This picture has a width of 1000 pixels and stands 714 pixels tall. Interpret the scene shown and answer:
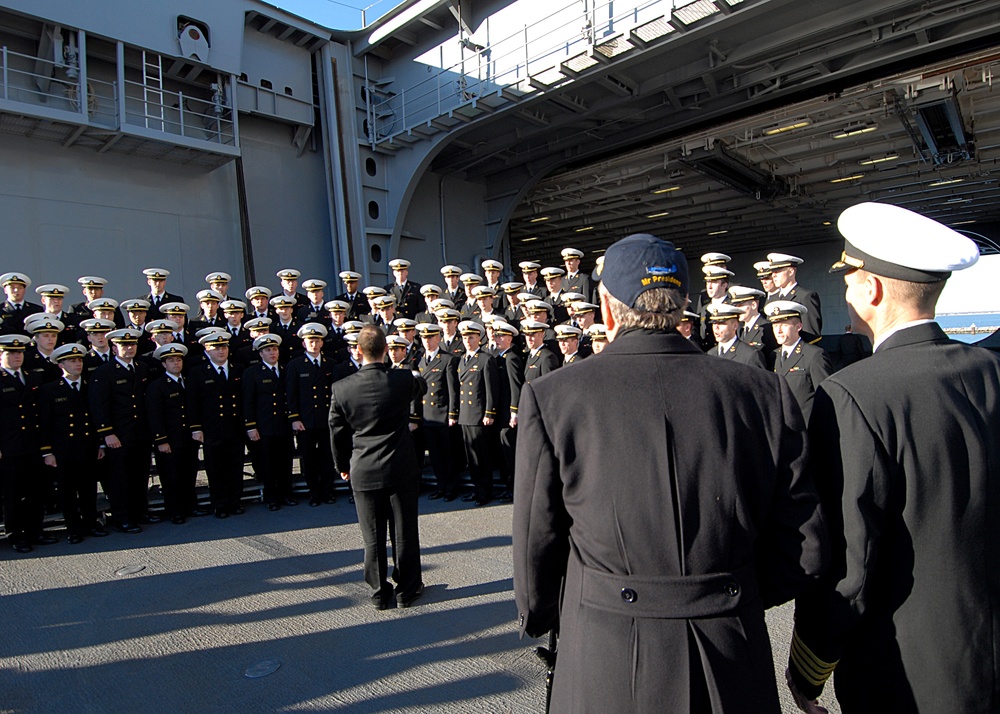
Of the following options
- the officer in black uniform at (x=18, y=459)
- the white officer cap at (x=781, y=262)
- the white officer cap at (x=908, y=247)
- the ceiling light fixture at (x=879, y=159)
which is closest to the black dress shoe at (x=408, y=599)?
the white officer cap at (x=908, y=247)

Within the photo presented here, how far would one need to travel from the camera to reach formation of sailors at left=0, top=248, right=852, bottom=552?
5.11 meters

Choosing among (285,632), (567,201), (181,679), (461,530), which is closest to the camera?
(181,679)

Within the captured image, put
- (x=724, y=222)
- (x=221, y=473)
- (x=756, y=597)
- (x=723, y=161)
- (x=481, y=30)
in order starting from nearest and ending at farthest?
(x=756, y=597), (x=221, y=473), (x=481, y=30), (x=723, y=161), (x=724, y=222)

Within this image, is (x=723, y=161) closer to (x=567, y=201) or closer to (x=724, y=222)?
(x=567, y=201)

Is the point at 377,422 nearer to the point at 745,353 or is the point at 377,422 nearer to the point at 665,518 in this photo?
the point at 665,518

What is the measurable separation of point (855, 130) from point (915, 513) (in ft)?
43.0

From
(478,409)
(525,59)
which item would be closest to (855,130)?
(525,59)

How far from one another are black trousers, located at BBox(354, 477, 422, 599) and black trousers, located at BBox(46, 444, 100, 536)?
10.7ft

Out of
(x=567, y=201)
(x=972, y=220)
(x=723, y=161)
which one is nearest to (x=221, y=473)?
(x=723, y=161)

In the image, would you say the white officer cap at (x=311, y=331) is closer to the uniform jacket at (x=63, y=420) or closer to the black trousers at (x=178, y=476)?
the black trousers at (x=178, y=476)

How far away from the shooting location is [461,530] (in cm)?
500

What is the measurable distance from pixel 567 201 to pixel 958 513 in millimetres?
16185

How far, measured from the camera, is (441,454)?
6441 millimetres

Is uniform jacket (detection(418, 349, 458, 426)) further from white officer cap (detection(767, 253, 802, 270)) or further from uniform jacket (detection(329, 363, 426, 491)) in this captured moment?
white officer cap (detection(767, 253, 802, 270))
